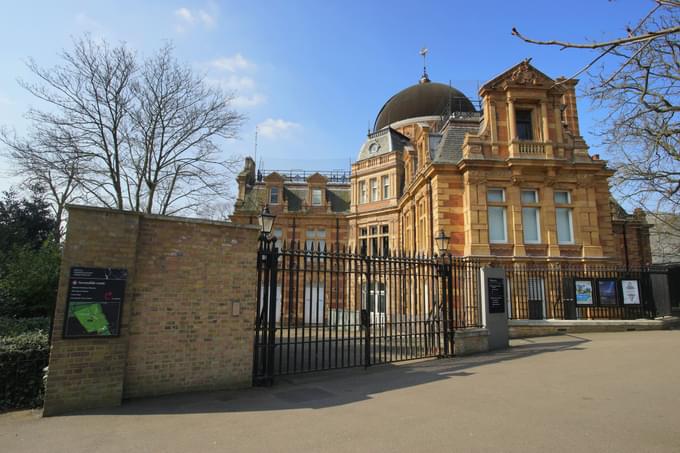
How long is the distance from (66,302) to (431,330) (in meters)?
8.66

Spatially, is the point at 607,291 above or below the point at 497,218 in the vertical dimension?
below

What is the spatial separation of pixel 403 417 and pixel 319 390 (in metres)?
2.17

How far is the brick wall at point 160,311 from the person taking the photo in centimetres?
586

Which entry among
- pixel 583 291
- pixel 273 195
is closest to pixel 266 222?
pixel 583 291

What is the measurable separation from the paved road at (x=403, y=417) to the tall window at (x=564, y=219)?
1154 cm

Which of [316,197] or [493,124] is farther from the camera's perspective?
[316,197]

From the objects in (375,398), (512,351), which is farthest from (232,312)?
(512,351)

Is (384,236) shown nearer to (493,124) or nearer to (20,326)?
(493,124)

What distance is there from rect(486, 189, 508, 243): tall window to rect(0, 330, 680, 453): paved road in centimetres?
1051

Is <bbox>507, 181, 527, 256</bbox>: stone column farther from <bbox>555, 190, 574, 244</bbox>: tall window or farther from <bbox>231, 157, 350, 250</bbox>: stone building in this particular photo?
<bbox>231, 157, 350, 250</bbox>: stone building

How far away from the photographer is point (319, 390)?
7117mm

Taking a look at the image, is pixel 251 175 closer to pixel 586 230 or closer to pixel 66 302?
pixel 586 230

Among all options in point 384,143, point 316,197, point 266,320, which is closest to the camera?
point 266,320

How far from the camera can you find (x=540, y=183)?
19.0 meters
